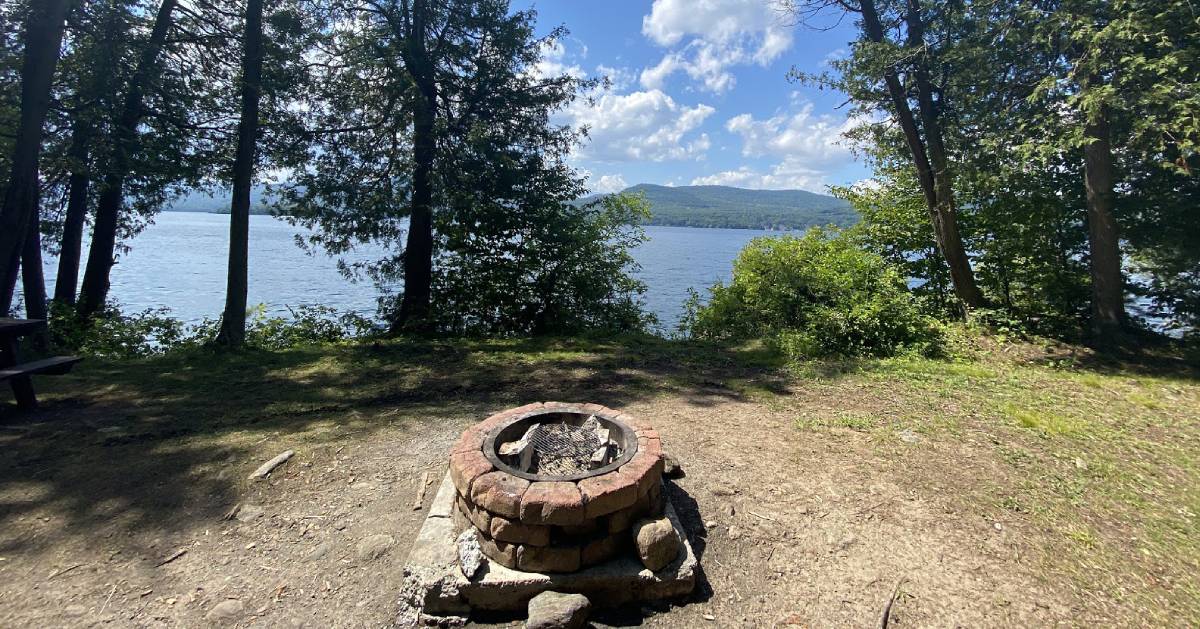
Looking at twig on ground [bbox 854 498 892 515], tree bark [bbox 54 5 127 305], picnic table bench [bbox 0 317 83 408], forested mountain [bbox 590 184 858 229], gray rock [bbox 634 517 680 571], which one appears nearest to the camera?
gray rock [bbox 634 517 680 571]

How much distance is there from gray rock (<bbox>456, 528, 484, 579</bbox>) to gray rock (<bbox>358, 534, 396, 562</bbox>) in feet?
1.69

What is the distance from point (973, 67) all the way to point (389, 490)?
354 inches

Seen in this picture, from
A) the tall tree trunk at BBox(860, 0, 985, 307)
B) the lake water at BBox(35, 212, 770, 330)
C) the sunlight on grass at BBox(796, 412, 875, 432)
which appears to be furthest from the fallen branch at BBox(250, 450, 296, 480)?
the tall tree trunk at BBox(860, 0, 985, 307)

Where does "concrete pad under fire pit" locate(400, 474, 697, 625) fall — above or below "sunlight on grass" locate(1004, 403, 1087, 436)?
below

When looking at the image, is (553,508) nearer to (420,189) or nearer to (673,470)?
(673,470)

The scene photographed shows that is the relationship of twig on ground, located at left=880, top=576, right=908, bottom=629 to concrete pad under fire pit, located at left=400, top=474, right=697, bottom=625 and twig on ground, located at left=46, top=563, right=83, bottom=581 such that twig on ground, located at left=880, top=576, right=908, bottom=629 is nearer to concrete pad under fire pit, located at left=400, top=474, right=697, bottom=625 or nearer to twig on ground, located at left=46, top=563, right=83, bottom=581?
concrete pad under fire pit, located at left=400, top=474, right=697, bottom=625

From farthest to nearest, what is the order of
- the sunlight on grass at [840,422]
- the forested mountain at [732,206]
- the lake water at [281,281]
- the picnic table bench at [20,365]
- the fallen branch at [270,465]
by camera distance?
the forested mountain at [732,206] < the lake water at [281,281] < the picnic table bench at [20,365] < the sunlight on grass at [840,422] < the fallen branch at [270,465]

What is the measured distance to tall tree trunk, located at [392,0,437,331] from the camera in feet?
25.9

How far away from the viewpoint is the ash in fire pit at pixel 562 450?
9.50 feet

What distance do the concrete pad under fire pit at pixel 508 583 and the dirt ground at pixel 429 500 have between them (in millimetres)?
107

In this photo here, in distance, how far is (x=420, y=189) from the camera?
8.39 meters

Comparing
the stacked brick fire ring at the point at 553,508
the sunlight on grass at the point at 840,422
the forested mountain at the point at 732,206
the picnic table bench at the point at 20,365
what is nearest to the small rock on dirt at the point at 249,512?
the stacked brick fire ring at the point at 553,508

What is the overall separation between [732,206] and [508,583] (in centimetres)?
9859

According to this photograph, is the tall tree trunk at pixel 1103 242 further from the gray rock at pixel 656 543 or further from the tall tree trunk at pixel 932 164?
the gray rock at pixel 656 543
